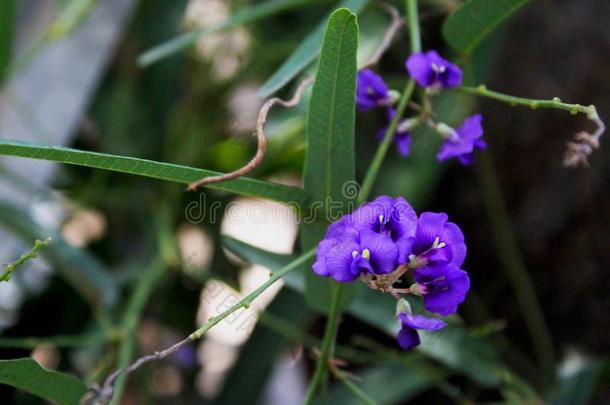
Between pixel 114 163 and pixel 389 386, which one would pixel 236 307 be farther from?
pixel 389 386

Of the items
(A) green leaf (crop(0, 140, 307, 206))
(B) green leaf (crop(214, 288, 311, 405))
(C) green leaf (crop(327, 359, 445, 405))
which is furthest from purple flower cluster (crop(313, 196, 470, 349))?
(B) green leaf (crop(214, 288, 311, 405))

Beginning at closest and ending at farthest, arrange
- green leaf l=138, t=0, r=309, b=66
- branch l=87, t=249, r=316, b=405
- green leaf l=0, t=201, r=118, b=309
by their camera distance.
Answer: branch l=87, t=249, r=316, b=405 → green leaf l=138, t=0, r=309, b=66 → green leaf l=0, t=201, r=118, b=309

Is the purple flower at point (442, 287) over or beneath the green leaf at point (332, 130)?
beneath

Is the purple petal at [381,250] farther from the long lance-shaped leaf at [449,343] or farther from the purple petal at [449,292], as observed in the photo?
the long lance-shaped leaf at [449,343]

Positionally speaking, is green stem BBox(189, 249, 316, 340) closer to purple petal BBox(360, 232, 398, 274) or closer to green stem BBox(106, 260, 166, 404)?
purple petal BBox(360, 232, 398, 274)

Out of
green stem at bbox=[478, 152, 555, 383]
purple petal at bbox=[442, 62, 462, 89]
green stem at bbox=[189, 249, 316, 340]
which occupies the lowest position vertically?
green stem at bbox=[478, 152, 555, 383]

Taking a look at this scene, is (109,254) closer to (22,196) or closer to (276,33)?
(22,196)

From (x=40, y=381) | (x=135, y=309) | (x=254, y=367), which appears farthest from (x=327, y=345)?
(x=254, y=367)

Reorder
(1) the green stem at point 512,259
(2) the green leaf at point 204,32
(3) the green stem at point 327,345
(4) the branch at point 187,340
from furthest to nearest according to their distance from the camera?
1. (1) the green stem at point 512,259
2. (2) the green leaf at point 204,32
3. (3) the green stem at point 327,345
4. (4) the branch at point 187,340

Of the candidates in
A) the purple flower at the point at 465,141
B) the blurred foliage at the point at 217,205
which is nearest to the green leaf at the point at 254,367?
the blurred foliage at the point at 217,205
